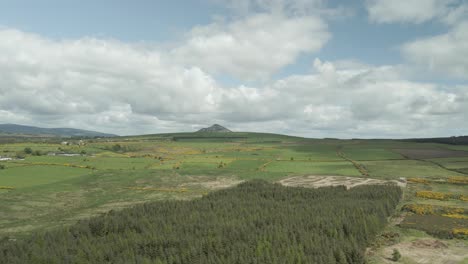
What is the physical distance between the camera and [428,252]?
83.9ft

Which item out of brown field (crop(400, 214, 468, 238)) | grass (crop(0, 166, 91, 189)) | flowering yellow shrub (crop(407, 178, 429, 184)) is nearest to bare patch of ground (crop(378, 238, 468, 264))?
brown field (crop(400, 214, 468, 238))

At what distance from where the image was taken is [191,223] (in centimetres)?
3188

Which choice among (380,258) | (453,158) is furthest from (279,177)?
(453,158)

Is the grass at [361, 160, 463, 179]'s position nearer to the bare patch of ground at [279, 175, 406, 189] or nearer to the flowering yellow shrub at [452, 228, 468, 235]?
the bare patch of ground at [279, 175, 406, 189]

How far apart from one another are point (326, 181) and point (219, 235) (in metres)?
41.8

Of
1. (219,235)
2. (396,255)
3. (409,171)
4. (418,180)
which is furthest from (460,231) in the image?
(409,171)

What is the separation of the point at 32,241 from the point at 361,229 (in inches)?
1052

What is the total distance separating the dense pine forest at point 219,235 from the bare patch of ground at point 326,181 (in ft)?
65.9

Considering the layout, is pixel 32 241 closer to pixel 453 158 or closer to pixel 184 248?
pixel 184 248

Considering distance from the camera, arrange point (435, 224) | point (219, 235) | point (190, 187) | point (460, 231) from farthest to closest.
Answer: point (190, 187)
point (435, 224)
point (460, 231)
point (219, 235)

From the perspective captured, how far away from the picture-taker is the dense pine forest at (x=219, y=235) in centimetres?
2334

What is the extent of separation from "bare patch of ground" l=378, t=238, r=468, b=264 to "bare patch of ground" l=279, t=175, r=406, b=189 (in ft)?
106

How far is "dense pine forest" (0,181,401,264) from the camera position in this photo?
76.6ft

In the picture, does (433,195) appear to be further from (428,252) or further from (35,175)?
(35,175)
